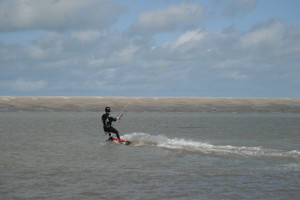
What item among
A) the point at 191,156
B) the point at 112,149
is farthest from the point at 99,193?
the point at 112,149

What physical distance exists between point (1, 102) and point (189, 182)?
71.5 m

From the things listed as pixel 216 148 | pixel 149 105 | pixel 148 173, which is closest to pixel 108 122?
pixel 216 148

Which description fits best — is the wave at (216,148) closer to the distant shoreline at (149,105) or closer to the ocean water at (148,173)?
the ocean water at (148,173)

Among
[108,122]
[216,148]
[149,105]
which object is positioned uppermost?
[149,105]

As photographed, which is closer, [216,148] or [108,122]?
[216,148]

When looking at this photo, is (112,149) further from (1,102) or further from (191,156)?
(1,102)

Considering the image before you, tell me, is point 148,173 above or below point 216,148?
below

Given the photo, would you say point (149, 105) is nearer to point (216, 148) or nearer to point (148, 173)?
point (216, 148)

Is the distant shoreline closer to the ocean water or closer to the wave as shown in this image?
the wave

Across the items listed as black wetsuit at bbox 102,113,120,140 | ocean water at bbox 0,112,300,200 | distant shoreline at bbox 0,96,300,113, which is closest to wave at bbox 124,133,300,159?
ocean water at bbox 0,112,300,200

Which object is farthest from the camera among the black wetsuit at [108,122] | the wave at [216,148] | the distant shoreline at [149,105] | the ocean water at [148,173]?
the distant shoreline at [149,105]

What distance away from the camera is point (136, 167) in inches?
555

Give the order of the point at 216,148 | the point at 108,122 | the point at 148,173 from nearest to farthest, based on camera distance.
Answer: the point at 148,173 < the point at 216,148 < the point at 108,122

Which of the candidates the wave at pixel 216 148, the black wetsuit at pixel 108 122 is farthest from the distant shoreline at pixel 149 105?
the wave at pixel 216 148
